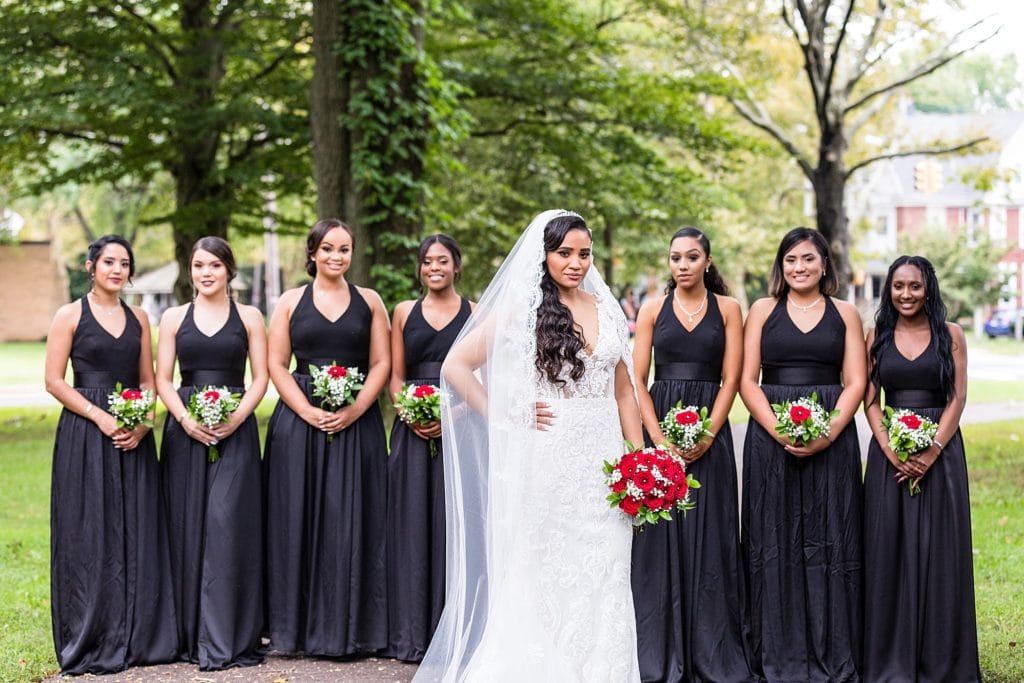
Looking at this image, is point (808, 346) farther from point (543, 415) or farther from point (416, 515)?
point (416, 515)

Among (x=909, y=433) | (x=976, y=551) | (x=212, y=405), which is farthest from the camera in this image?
(x=976, y=551)

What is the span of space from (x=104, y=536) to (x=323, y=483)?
140 centimetres

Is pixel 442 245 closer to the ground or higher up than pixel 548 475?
higher up

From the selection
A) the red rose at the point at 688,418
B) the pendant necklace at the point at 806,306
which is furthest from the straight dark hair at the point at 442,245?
the pendant necklace at the point at 806,306

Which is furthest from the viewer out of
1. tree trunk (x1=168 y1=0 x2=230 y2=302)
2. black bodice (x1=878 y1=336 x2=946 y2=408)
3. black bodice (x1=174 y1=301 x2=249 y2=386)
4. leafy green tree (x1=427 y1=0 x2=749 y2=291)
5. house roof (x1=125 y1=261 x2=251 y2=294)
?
house roof (x1=125 y1=261 x2=251 y2=294)

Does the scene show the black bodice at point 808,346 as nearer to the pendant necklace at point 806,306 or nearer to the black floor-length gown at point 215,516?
the pendant necklace at point 806,306

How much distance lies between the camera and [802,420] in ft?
21.8

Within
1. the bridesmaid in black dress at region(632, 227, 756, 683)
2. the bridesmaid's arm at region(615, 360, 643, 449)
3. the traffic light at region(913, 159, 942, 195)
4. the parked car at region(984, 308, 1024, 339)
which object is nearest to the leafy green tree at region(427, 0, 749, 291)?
the bridesmaid in black dress at region(632, 227, 756, 683)

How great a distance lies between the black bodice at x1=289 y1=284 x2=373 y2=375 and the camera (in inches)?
299

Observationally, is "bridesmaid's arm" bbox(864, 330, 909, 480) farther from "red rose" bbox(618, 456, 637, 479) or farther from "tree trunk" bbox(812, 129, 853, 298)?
"tree trunk" bbox(812, 129, 853, 298)

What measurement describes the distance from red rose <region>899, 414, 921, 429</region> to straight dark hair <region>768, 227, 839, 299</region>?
0.90 metres

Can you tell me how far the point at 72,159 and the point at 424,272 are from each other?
42.3 m

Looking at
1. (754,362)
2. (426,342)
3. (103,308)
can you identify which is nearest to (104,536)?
(103,308)

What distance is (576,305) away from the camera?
5949 mm
